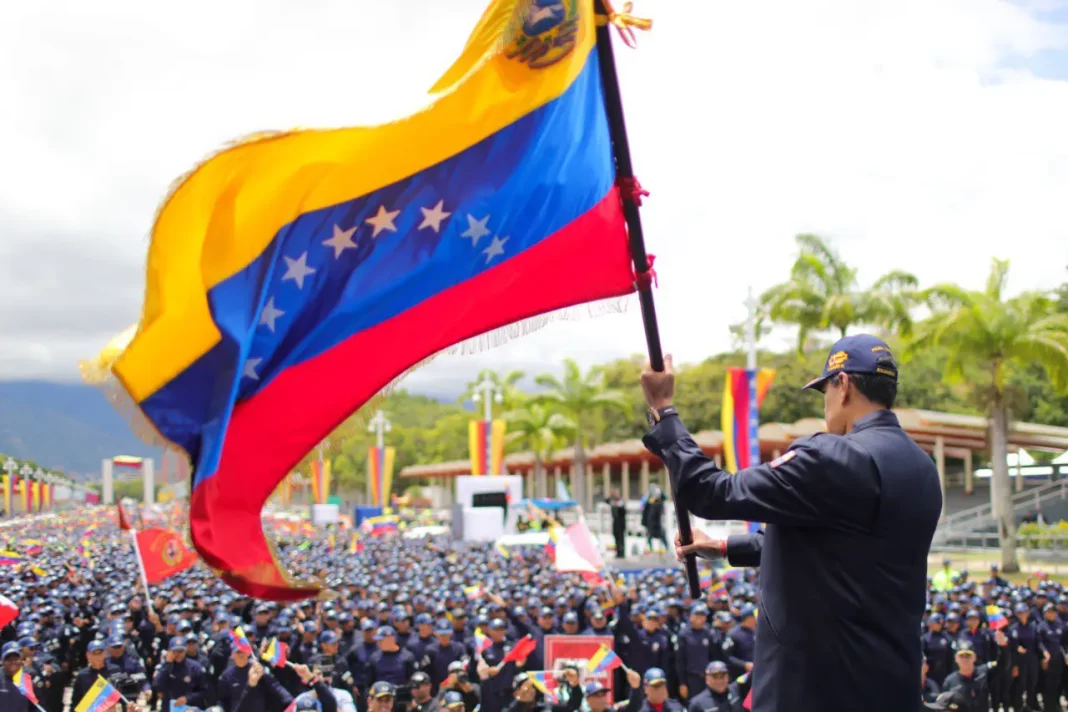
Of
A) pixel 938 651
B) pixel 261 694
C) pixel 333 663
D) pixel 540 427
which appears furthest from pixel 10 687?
pixel 540 427

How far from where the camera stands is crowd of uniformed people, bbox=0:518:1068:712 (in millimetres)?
8766

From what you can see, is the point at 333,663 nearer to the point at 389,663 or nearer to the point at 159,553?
the point at 389,663

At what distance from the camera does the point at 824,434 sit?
2.61m

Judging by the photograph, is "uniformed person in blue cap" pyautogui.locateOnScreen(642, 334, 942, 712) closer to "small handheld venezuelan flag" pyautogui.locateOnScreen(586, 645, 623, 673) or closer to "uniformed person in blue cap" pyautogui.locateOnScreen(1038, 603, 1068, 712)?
"small handheld venezuelan flag" pyautogui.locateOnScreen(586, 645, 623, 673)

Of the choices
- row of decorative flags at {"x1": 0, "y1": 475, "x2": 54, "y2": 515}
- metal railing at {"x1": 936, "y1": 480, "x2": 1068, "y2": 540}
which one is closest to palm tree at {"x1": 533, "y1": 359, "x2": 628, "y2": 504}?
metal railing at {"x1": 936, "y1": 480, "x2": 1068, "y2": 540}

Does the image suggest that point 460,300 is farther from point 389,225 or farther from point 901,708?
point 901,708

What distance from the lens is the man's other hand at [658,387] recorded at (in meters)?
2.89

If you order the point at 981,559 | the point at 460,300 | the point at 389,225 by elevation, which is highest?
the point at 389,225

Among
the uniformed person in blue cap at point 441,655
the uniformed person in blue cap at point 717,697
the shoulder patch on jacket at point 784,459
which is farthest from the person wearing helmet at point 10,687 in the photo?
the shoulder patch on jacket at point 784,459

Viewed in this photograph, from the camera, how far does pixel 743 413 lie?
16766mm

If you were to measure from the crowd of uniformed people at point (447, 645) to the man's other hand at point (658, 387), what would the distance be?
13.3 ft

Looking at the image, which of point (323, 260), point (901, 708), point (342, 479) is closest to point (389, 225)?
point (323, 260)

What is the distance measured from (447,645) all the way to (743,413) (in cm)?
771

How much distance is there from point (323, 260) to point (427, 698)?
571 cm
